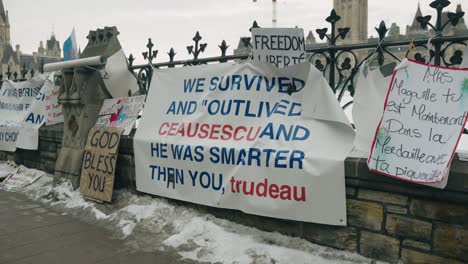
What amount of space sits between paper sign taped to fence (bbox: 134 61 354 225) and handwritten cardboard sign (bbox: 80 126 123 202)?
571 mm

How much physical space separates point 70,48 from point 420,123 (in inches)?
237

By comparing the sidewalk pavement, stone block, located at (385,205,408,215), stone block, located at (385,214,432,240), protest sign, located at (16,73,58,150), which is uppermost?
protest sign, located at (16,73,58,150)

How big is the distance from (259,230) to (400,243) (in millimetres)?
1427

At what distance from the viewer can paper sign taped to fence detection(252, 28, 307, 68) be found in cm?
409

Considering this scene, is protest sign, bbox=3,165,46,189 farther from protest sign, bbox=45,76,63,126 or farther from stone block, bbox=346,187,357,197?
stone block, bbox=346,187,357,197

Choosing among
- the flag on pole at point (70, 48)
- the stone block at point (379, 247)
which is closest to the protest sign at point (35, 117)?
the flag on pole at point (70, 48)

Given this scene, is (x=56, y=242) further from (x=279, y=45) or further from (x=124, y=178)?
(x=279, y=45)

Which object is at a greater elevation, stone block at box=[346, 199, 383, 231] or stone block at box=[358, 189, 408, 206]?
stone block at box=[358, 189, 408, 206]

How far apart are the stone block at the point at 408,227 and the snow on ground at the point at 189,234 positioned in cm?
37

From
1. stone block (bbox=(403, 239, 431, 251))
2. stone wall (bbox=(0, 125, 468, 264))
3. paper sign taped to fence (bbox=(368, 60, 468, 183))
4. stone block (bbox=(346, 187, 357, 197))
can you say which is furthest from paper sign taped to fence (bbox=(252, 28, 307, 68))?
stone block (bbox=(403, 239, 431, 251))

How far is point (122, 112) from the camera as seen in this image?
604cm

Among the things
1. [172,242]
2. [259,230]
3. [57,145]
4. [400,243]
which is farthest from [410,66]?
[57,145]

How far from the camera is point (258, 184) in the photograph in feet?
13.2

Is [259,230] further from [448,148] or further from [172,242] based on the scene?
[448,148]
